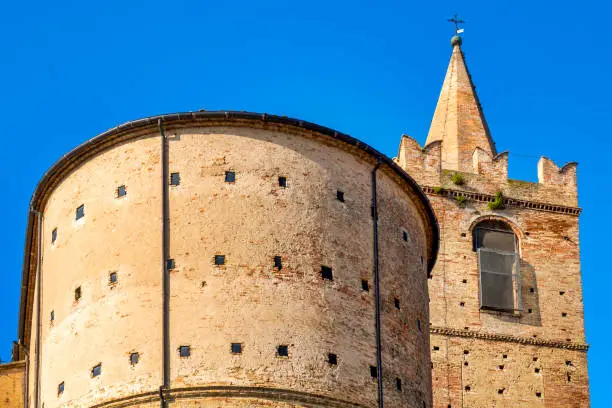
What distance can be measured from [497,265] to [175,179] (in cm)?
2459

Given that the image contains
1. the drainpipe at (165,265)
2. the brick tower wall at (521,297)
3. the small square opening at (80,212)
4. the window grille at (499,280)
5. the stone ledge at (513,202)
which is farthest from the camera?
the stone ledge at (513,202)

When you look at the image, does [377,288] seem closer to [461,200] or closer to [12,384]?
[12,384]

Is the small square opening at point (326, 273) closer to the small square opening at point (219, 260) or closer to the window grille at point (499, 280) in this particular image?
the small square opening at point (219, 260)

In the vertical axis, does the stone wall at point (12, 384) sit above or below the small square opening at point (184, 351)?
above

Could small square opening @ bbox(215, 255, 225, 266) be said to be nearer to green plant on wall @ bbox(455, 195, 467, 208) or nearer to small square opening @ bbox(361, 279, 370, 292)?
small square opening @ bbox(361, 279, 370, 292)

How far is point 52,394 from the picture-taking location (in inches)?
1379

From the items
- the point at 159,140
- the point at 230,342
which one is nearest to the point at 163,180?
the point at 159,140

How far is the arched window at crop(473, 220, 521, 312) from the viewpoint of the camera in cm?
5706

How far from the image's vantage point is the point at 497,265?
57906 mm

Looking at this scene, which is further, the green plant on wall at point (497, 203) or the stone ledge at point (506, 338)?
the green plant on wall at point (497, 203)

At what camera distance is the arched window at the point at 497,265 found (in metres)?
57.1

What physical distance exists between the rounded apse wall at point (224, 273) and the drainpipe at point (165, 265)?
29 millimetres

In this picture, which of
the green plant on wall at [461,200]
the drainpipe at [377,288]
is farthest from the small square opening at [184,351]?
the green plant on wall at [461,200]

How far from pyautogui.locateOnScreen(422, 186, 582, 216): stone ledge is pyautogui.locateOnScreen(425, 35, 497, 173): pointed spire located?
1.56 metres
